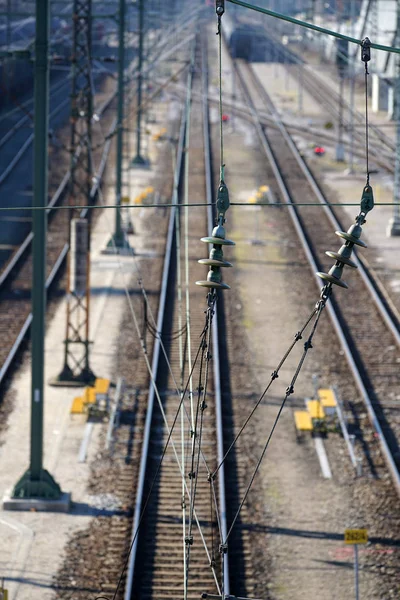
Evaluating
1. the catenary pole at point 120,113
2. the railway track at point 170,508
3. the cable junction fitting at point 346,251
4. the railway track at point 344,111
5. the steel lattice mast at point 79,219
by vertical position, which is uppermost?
the railway track at point 344,111

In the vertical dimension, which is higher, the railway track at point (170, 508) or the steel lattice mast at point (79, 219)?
the steel lattice mast at point (79, 219)

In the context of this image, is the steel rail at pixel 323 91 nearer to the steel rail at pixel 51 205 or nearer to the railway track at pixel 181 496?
the steel rail at pixel 51 205

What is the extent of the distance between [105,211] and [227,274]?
6.94 m

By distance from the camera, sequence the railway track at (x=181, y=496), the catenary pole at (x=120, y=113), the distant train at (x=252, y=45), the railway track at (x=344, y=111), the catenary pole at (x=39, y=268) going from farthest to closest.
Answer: the distant train at (x=252, y=45), the railway track at (x=344, y=111), the catenary pole at (x=120, y=113), the catenary pole at (x=39, y=268), the railway track at (x=181, y=496)

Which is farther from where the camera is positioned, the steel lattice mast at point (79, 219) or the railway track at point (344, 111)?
the railway track at point (344, 111)

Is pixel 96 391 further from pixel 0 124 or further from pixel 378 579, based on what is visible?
pixel 0 124

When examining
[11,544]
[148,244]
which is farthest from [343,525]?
[148,244]

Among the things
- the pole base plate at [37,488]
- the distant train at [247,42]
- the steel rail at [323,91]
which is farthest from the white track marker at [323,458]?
the distant train at [247,42]

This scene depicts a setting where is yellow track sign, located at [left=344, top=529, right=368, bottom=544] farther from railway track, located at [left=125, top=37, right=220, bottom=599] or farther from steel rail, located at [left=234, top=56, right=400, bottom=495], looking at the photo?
steel rail, located at [left=234, top=56, right=400, bottom=495]

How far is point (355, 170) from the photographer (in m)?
43.2

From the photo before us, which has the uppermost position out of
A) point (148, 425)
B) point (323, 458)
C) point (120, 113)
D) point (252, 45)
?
point (252, 45)

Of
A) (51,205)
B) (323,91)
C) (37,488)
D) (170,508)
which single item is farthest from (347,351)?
(323,91)

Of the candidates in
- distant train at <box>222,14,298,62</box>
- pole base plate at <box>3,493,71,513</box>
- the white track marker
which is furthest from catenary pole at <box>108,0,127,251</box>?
distant train at <box>222,14,298,62</box>

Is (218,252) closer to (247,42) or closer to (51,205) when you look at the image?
(51,205)
